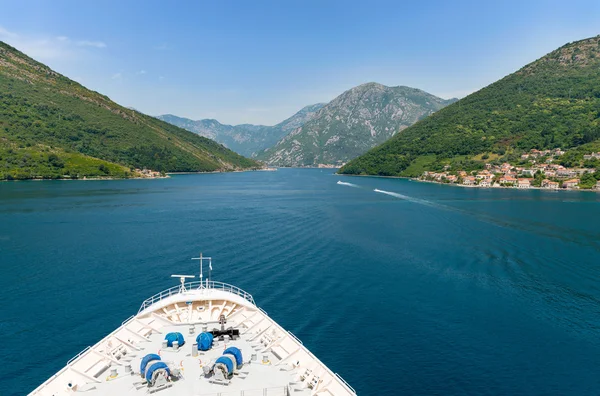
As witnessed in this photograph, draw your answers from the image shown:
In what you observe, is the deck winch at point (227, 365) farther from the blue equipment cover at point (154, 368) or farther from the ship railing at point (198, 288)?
the ship railing at point (198, 288)

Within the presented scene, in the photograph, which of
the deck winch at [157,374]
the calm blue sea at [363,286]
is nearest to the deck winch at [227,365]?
the deck winch at [157,374]

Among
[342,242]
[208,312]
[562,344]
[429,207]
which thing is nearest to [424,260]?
[342,242]

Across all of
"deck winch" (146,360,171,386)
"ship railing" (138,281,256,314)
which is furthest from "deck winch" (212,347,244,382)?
"ship railing" (138,281,256,314)

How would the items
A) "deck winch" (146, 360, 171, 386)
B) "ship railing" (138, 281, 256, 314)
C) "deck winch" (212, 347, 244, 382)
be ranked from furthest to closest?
"ship railing" (138, 281, 256, 314), "deck winch" (212, 347, 244, 382), "deck winch" (146, 360, 171, 386)

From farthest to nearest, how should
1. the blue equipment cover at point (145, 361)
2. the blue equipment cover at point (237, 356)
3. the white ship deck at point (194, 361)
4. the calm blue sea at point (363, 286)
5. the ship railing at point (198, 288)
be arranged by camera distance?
the ship railing at point (198, 288)
the calm blue sea at point (363, 286)
the blue equipment cover at point (237, 356)
the blue equipment cover at point (145, 361)
the white ship deck at point (194, 361)

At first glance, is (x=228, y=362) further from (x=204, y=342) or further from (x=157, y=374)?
(x=157, y=374)

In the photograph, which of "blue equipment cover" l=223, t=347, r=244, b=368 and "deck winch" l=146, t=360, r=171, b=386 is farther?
"blue equipment cover" l=223, t=347, r=244, b=368

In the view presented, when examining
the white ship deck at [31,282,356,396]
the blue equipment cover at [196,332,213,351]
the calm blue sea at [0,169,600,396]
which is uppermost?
the blue equipment cover at [196,332,213,351]

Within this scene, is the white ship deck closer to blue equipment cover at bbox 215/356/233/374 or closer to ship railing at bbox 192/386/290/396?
ship railing at bbox 192/386/290/396
